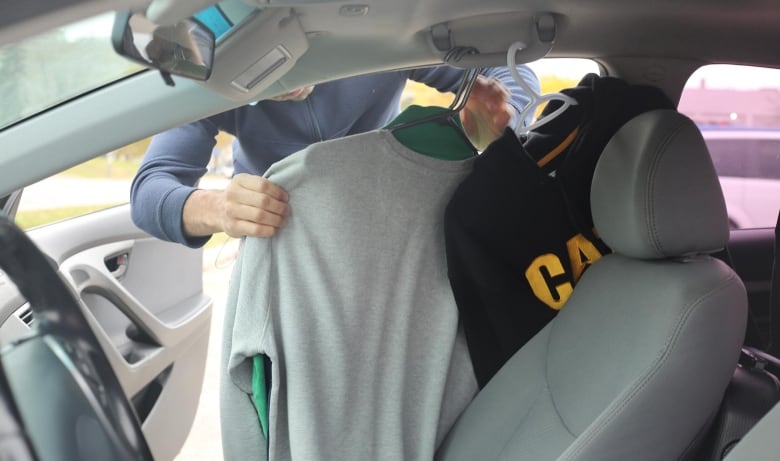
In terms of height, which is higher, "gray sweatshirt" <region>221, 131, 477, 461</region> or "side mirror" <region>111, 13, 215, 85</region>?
"side mirror" <region>111, 13, 215, 85</region>

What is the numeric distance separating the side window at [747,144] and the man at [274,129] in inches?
53.3

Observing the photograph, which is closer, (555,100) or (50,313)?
(50,313)

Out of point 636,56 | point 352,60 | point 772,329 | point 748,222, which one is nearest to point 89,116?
point 352,60

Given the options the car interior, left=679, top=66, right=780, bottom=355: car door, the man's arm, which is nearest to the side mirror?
the car interior

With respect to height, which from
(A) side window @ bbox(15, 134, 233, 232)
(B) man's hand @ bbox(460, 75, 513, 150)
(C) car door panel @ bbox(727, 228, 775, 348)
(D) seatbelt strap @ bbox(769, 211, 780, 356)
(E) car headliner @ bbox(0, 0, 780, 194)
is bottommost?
(C) car door panel @ bbox(727, 228, 775, 348)

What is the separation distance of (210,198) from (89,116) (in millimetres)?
234

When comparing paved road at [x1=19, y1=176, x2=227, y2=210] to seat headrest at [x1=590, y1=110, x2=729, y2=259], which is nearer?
seat headrest at [x1=590, y1=110, x2=729, y2=259]

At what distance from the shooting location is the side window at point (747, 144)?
283 centimetres

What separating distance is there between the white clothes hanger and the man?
17 centimetres

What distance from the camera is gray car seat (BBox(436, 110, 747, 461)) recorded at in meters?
1.07

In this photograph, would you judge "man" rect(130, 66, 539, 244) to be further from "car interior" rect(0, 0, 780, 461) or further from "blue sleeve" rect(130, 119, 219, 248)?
"car interior" rect(0, 0, 780, 461)

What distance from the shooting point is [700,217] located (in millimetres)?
1140

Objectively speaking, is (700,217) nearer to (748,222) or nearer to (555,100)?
(555,100)

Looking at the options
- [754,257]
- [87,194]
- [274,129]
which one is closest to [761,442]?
[274,129]
